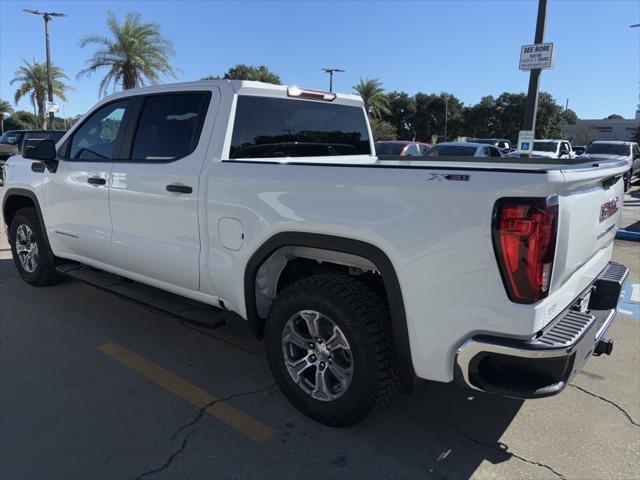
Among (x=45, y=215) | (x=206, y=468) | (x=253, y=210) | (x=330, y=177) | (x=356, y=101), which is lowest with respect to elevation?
(x=206, y=468)

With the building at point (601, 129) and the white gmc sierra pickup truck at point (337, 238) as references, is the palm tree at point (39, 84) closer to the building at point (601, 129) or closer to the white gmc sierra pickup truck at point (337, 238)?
the white gmc sierra pickup truck at point (337, 238)

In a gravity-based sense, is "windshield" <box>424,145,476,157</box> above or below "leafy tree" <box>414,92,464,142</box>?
below

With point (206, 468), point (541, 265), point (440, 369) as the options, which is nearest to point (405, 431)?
point (440, 369)

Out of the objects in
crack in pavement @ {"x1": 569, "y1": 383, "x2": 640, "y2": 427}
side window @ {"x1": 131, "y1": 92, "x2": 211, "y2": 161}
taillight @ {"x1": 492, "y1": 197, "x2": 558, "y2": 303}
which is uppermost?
side window @ {"x1": 131, "y1": 92, "x2": 211, "y2": 161}

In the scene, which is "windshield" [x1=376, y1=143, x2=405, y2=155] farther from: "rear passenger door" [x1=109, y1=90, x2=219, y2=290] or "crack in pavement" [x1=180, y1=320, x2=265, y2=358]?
"rear passenger door" [x1=109, y1=90, x2=219, y2=290]

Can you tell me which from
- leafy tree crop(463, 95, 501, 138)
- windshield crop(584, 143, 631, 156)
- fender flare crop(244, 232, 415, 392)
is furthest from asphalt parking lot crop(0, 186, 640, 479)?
leafy tree crop(463, 95, 501, 138)

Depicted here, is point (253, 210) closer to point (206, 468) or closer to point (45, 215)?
point (206, 468)

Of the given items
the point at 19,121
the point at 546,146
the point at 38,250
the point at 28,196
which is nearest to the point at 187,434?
the point at 38,250

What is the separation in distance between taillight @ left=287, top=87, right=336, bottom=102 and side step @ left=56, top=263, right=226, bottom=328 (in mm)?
1695

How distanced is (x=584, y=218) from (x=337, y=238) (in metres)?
1.19

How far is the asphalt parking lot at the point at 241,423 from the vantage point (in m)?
2.57

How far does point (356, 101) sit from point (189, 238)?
205cm

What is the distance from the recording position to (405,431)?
289 cm

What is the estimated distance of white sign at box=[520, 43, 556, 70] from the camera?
9.43 meters
